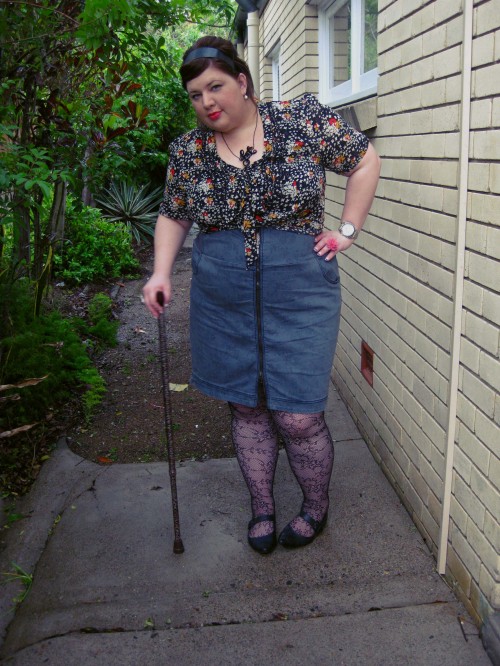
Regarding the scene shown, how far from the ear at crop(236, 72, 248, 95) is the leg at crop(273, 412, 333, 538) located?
4.04ft

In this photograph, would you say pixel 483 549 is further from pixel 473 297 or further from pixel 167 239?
pixel 167 239

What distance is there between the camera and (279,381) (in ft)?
9.04

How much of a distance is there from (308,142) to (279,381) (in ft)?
2.96

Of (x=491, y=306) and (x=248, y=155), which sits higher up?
(x=248, y=155)

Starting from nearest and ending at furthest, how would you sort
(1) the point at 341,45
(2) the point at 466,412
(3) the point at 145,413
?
(2) the point at 466,412 < (3) the point at 145,413 < (1) the point at 341,45

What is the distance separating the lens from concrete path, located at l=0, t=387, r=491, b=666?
2414 mm

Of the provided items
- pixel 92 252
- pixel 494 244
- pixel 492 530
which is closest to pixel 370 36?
pixel 494 244

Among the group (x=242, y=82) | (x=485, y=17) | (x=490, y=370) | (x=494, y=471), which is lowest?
(x=494, y=471)

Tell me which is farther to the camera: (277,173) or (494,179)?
(277,173)

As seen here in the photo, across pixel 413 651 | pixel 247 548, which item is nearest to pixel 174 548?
pixel 247 548

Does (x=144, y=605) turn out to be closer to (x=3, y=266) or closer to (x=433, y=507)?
(x=433, y=507)

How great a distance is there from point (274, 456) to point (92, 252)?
20.1ft

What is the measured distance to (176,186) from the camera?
2785mm

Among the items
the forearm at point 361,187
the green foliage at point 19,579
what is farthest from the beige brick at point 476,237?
the green foliage at point 19,579
